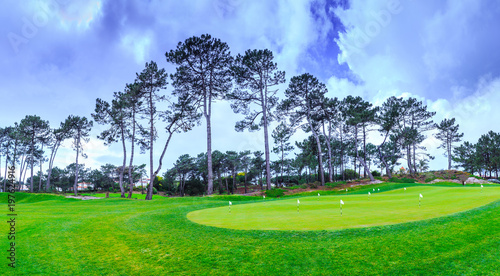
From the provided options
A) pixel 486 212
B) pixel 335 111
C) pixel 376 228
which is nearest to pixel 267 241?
pixel 376 228

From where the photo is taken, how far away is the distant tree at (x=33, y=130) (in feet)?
154

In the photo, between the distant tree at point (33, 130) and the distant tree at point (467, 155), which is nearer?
the distant tree at point (33, 130)

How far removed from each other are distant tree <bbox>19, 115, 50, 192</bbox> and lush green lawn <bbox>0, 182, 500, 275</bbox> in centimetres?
5282

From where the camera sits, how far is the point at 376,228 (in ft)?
23.6

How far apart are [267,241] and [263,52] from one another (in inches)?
1134

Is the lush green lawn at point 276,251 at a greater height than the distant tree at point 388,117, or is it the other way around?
the distant tree at point 388,117

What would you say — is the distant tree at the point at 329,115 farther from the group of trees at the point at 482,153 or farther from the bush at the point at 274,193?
the group of trees at the point at 482,153

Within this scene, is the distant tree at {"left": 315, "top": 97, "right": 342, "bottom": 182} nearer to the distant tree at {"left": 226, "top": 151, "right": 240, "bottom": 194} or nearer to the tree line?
the tree line

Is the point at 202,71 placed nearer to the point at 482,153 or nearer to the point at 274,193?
the point at 274,193

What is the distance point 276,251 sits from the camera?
19.4 ft

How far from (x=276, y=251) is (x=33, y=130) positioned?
6073 centimetres

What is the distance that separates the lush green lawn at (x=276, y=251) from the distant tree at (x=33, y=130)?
173ft

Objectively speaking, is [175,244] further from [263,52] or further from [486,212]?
[263,52]

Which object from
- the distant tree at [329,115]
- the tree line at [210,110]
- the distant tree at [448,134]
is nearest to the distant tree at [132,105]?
the tree line at [210,110]
